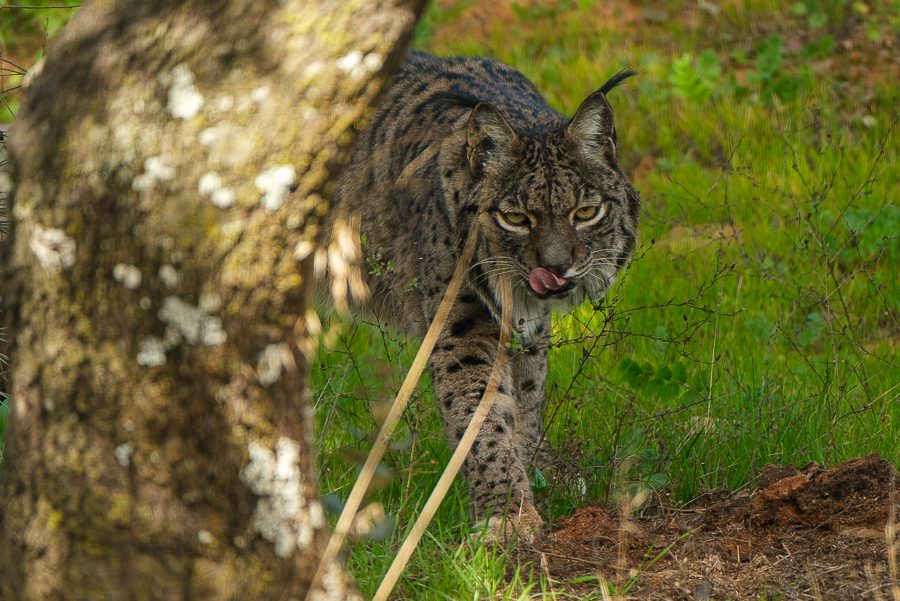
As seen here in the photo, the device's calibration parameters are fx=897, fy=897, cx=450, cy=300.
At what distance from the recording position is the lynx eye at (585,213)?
133 inches

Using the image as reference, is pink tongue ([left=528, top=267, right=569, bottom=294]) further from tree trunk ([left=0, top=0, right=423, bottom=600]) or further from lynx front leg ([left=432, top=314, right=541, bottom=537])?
tree trunk ([left=0, top=0, right=423, bottom=600])

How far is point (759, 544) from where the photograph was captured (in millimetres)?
2502

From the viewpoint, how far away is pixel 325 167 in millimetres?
1595

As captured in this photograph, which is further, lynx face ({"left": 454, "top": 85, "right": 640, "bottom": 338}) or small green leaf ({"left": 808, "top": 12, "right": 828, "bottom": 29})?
small green leaf ({"left": 808, "top": 12, "right": 828, "bottom": 29})

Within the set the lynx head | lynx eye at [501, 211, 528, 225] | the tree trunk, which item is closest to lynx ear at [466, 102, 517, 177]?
the lynx head

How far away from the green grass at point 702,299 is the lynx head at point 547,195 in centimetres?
28

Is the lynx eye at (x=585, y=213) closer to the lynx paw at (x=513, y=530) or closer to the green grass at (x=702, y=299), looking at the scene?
the green grass at (x=702, y=299)

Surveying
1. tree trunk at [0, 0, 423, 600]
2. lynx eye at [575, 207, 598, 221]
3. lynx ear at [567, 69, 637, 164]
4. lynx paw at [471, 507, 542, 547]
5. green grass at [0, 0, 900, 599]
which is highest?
tree trunk at [0, 0, 423, 600]

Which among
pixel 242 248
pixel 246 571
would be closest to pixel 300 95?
pixel 242 248

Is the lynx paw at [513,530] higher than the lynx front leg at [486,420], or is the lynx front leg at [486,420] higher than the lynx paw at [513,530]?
the lynx paw at [513,530]

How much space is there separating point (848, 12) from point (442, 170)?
545 cm

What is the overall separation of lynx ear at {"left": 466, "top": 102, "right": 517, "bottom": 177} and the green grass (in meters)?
0.67

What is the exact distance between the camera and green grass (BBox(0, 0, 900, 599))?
9.93 ft

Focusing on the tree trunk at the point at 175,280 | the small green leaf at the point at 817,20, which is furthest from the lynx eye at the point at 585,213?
the small green leaf at the point at 817,20
